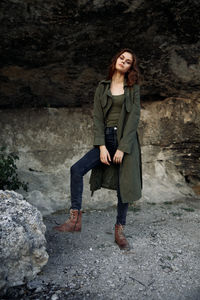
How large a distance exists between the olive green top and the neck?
0.68ft

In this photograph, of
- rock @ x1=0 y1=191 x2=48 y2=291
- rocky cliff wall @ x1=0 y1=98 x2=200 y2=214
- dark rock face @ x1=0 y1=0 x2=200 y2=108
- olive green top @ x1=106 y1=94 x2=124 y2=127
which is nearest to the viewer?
rock @ x1=0 y1=191 x2=48 y2=291

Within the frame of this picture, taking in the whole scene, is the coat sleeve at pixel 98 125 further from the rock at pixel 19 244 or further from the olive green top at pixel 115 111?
the rock at pixel 19 244

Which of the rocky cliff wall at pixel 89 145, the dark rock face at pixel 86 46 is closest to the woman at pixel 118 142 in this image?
the dark rock face at pixel 86 46

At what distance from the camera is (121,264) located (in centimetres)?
279

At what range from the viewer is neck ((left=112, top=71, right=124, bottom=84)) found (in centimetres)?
320

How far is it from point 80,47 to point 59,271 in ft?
10.0

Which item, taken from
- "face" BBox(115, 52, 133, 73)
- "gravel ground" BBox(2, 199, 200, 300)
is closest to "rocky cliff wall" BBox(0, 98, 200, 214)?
"gravel ground" BBox(2, 199, 200, 300)

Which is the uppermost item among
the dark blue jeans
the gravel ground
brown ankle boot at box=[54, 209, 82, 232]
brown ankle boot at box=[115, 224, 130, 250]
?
the dark blue jeans

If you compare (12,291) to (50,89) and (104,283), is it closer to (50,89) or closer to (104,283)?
(104,283)

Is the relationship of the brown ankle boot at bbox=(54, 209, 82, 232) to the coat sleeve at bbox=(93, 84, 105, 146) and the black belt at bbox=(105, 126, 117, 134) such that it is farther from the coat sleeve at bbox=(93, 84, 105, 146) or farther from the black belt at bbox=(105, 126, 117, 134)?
the black belt at bbox=(105, 126, 117, 134)

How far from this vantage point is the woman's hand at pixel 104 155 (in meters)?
3.03

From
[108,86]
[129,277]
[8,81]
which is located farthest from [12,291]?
[8,81]

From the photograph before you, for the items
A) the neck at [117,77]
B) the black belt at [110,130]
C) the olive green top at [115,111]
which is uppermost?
the neck at [117,77]

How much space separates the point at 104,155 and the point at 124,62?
3.38 ft
